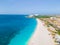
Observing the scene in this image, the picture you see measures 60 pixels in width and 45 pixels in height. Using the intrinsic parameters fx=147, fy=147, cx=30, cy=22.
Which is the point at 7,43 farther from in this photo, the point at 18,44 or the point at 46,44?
the point at 46,44

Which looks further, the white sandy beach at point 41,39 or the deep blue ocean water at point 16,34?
the deep blue ocean water at point 16,34

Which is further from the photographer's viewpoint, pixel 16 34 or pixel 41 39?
pixel 16 34

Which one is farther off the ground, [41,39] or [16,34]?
[41,39]

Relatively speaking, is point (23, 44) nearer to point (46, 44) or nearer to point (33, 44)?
point (33, 44)

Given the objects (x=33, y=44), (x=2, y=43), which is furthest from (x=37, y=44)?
(x=2, y=43)

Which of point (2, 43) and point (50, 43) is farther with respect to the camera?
point (2, 43)

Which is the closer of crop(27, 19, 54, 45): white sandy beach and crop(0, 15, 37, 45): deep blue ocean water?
crop(27, 19, 54, 45): white sandy beach

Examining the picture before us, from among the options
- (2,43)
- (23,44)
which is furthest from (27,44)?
(2,43)

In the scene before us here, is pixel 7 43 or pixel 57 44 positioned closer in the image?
pixel 57 44
